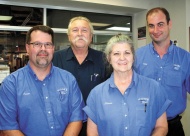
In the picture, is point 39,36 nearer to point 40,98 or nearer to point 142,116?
point 40,98

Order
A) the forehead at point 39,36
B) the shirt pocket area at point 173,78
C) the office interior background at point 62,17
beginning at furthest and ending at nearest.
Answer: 1. the office interior background at point 62,17
2. the shirt pocket area at point 173,78
3. the forehead at point 39,36

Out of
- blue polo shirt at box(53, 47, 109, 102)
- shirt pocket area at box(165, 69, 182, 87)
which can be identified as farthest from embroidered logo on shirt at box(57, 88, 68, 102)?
shirt pocket area at box(165, 69, 182, 87)

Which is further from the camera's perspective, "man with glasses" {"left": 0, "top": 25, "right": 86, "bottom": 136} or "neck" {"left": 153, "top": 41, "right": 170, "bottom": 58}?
"neck" {"left": 153, "top": 41, "right": 170, "bottom": 58}

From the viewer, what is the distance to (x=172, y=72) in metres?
2.22

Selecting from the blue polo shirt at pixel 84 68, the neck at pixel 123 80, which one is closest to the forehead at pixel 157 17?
the blue polo shirt at pixel 84 68

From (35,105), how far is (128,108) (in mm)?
764

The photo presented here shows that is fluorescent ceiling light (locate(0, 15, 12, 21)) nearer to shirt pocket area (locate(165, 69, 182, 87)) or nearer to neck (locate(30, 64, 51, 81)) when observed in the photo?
neck (locate(30, 64, 51, 81))

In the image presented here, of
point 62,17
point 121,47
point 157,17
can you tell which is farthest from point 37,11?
point 121,47

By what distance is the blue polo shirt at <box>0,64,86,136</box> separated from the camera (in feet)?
6.07

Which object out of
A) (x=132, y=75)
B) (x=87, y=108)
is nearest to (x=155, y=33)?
(x=132, y=75)

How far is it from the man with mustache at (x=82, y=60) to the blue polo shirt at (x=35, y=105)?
40cm

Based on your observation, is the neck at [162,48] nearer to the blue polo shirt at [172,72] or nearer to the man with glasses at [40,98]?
the blue polo shirt at [172,72]

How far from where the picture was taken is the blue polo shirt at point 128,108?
167 centimetres

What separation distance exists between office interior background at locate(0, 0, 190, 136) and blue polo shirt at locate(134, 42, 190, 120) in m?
1.92
